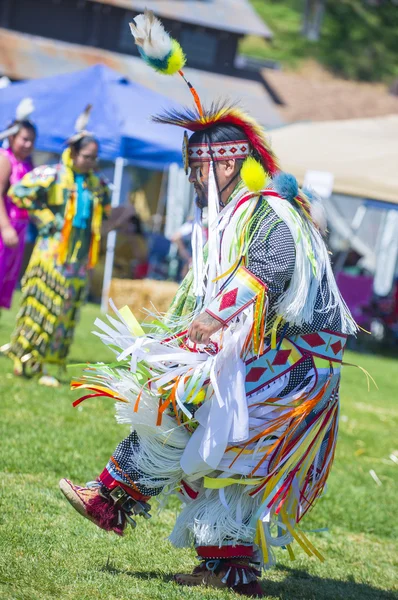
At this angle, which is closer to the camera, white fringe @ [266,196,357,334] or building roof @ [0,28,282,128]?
white fringe @ [266,196,357,334]

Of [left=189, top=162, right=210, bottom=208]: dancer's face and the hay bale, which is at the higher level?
[left=189, top=162, right=210, bottom=208]: dancer's face

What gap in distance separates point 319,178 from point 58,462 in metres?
7.93

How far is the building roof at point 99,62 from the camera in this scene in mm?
21641

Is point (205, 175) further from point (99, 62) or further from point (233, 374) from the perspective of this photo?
point (99, 62)

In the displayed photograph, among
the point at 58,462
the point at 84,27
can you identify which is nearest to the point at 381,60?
the point at 84,27

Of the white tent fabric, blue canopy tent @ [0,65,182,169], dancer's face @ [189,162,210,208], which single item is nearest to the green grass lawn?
dancer's face @ [189,162,210,208]

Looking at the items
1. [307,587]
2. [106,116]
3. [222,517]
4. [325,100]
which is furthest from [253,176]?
[325,100]

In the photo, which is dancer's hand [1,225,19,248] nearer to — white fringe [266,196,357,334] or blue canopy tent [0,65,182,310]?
white fringe [266,196,357,334]

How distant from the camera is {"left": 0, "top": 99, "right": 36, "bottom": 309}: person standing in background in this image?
6.76m

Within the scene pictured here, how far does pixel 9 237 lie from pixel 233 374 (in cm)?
349

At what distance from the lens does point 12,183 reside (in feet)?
22.4

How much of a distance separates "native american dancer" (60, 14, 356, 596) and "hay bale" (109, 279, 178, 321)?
8.86 meters

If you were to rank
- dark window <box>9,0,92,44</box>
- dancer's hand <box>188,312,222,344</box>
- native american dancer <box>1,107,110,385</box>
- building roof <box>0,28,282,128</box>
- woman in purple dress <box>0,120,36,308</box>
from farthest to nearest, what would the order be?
dark window <box>9,0,92,44</box> → building roof <box>0,28,282,128</box> → woman in purple dress <box>0,120,36,308</box> → native american dancer <box>1,107,110,385</box> → dancer's hand <box>188,312,222,344</box>

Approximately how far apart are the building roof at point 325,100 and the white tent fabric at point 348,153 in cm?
1469
